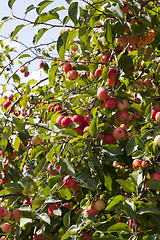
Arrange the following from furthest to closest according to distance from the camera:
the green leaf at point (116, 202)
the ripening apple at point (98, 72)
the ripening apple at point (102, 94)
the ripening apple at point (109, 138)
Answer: the ripening apple at point (98, 72) → the ripening apple at point (109, 138) → the ripening apple at point (102, 94) → the green leaf at point (116, 202)

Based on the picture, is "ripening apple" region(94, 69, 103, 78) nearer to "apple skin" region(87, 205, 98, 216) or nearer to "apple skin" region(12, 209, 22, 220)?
"apple skin" region(87, 205, 98, 216)

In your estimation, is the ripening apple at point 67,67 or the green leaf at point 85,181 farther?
the ripening apple at point 67,67

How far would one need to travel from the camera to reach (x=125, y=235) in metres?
1.00

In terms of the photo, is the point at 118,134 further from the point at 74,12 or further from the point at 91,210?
the point at 74,12

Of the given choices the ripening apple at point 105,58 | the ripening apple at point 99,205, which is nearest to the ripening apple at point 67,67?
the ripening apple at point 105,58

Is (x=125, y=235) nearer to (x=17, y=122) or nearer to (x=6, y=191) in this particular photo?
(x=6, y=191)

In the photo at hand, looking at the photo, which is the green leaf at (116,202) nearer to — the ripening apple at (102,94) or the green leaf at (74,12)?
the ripening apple at (102,94)

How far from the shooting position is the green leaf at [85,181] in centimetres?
106

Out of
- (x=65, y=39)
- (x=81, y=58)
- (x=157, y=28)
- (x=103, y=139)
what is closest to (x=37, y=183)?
(x=103, y=139)

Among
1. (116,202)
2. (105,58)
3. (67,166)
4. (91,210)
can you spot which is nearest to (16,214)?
(91,210)

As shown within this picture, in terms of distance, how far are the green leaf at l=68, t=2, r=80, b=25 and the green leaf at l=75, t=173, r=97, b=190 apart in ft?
2.00

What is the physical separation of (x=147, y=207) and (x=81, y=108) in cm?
66

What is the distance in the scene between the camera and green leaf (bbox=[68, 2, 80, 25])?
3.18 feet

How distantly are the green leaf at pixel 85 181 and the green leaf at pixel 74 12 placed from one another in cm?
61
